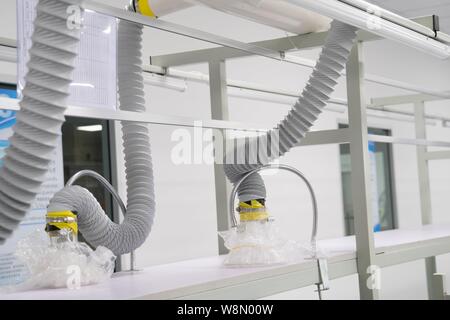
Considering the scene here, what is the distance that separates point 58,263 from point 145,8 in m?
0.85

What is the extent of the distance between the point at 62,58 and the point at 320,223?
461 cm

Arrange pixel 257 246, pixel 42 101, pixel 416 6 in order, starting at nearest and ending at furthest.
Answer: pixel 42 101 < pixel 257 246 < pixel 416 6

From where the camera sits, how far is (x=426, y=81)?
289 inches

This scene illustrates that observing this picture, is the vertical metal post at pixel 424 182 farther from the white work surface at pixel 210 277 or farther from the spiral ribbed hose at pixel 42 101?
the spiral ribbed hose at pixel 42 101

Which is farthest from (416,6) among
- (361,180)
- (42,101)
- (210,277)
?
(42,101)

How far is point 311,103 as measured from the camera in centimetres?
206

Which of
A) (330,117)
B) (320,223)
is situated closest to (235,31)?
(330,117)

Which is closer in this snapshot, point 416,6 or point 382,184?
point 416,6

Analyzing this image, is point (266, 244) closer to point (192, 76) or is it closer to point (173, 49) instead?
point (192, 76)

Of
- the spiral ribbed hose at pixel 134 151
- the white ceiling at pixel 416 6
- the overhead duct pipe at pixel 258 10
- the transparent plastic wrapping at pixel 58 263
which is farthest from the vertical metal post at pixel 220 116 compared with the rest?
the white ceiling at pixel 416 6

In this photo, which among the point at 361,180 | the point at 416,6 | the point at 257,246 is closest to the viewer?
the point at 257,246

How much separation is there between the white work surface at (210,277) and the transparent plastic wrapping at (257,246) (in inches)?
1.8

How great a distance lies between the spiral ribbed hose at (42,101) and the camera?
125 cm

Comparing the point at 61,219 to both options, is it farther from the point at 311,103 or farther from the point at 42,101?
the point at 311,103
